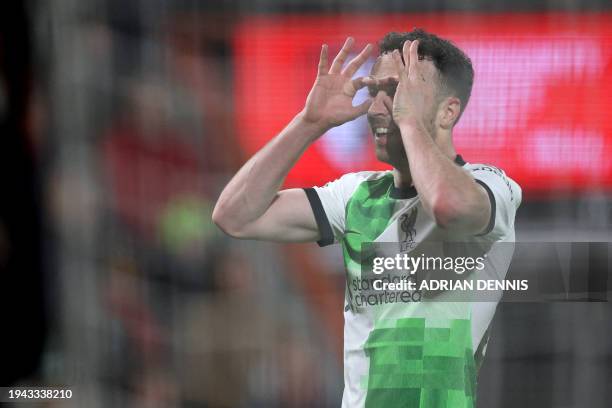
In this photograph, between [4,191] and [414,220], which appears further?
[4,191]

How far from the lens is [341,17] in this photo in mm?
2961

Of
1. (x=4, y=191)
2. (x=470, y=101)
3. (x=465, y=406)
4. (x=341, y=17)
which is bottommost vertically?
(x=465, y=406)

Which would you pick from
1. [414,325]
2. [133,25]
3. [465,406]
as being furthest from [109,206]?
[465,406]

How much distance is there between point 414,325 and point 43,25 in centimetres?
176

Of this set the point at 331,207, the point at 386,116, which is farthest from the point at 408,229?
the point at 386,116

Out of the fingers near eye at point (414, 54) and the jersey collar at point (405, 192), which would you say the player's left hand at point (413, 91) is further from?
the jersey collar at point (405, 192)

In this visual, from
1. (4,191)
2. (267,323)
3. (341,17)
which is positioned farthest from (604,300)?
(4,191)

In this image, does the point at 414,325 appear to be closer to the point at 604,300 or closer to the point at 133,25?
the point at 604,300

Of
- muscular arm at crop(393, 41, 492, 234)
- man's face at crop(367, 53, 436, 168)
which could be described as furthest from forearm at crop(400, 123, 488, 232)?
man's face at crop(367, 53, 436, 168)

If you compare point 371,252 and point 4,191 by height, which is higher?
point 4,191

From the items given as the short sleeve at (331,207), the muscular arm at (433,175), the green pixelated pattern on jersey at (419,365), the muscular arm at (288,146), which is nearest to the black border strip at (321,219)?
the short sleeve at (331,207)

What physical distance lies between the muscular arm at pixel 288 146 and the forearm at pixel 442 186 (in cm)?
33

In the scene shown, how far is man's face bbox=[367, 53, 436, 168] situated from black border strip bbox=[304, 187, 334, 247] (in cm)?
25

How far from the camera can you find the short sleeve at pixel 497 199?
240 cm
